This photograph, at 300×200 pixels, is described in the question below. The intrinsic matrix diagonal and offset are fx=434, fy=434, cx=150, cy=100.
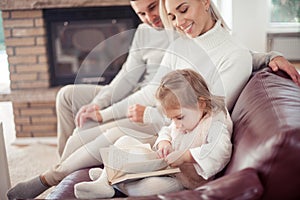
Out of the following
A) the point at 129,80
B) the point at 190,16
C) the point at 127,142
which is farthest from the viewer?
the point at 129,80

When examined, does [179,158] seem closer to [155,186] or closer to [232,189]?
[155,186]

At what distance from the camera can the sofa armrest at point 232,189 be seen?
0.93 metres

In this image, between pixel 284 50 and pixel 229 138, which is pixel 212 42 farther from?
pixel 284 50

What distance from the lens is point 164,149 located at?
1.38 m

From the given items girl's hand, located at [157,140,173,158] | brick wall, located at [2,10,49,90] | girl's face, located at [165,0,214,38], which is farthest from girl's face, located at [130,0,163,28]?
brick wall, located at [2,10,49,90]

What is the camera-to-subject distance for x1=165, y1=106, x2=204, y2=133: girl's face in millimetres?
1302

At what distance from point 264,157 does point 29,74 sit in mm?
2619

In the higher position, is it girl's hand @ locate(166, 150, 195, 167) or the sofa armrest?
the sofa armrest

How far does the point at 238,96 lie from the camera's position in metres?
1.60

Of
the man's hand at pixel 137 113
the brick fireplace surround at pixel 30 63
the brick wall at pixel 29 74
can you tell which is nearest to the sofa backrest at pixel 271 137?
the man's hand at pixel 137 113

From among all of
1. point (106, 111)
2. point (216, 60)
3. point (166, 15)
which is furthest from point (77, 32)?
point (216, 60)

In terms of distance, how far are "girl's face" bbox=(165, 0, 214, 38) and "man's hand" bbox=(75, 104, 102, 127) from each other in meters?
0.57

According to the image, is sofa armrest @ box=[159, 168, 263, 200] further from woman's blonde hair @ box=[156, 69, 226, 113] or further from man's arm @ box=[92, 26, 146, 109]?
man's arm @ box=[92, 26, 146, 109]

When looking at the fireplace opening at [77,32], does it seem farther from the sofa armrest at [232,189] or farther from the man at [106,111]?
the sofa armrest at [232,189]
